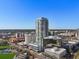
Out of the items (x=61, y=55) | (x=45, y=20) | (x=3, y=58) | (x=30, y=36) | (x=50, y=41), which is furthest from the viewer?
(x=30, y=36)

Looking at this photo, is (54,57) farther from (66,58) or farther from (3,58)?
(3,58)

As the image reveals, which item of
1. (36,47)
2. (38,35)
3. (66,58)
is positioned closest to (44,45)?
(36,47)

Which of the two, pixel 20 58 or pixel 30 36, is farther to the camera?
pixel 30 36

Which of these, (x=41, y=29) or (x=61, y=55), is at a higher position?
(x=41, y=29)

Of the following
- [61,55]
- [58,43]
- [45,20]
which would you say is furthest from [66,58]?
[45,20]

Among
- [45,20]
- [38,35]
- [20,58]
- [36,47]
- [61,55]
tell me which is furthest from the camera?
[45,20]

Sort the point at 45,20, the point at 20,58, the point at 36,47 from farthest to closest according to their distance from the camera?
the point at 45,20 < the point at 36,47 < the point at 20,58

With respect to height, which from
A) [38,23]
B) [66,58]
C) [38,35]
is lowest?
[66,58]

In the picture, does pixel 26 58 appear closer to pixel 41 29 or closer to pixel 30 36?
pixel 41 29

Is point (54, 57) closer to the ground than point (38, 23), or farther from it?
closer to the ground
